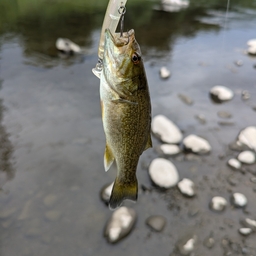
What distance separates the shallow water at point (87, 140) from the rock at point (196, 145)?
19 centimetres

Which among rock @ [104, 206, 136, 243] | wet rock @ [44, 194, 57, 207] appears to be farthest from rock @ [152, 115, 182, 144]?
wet rock @ [44, 194, 57, 207]

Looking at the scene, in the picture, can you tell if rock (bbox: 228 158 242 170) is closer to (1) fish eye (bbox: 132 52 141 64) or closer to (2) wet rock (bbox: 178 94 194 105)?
(2) wet rock (bbox: 178 94 194 105)

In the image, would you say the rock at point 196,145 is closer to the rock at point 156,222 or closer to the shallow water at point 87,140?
the shallow water at point 87,140

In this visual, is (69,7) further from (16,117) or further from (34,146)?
(34,146)

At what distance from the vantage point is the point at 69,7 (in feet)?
55.1

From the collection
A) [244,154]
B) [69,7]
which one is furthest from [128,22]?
[244,154]

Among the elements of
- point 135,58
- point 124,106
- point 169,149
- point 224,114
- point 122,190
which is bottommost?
point 224,114

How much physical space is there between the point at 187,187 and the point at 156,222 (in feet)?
3.22

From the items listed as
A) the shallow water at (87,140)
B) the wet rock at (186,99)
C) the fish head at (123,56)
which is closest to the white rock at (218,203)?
the shallow water at (87,140)

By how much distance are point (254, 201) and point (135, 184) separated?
3.82 meters

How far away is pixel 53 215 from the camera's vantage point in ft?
15.9

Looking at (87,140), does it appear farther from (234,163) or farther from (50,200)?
(234,163)

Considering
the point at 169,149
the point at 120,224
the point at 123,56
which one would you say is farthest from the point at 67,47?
the point at 123,56

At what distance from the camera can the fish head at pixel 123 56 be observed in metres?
1.74
